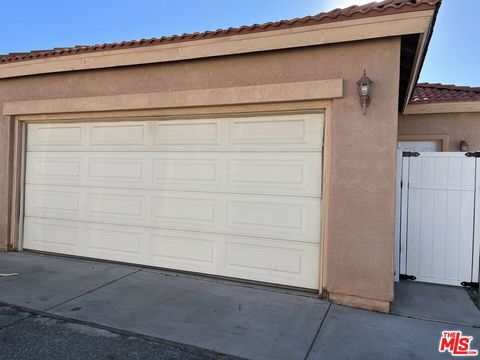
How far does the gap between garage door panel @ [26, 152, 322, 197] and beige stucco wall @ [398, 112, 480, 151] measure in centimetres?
476

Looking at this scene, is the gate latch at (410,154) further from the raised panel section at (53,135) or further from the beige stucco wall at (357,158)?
the raised panel section at (53,135)

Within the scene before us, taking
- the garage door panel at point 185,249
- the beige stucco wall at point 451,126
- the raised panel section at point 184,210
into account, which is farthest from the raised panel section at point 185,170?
the beige stucco wall at point 451,126

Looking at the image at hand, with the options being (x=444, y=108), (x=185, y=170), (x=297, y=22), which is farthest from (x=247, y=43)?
(x=444, y=108)

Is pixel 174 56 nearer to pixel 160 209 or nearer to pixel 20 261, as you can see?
pixel 160 209

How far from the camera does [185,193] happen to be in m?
5.64

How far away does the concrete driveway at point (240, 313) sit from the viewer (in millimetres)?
3475

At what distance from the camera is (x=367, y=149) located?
446cm

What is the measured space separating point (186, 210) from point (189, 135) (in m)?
1.15

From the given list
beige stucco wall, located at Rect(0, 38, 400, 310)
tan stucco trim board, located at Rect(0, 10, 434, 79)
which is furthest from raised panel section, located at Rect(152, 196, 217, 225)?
tan stucco trim board, located at Rect(0, 10, 434, 79)

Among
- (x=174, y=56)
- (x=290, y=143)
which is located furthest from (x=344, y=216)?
(x=174, y=56)

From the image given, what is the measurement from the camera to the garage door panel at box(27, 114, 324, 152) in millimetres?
4977

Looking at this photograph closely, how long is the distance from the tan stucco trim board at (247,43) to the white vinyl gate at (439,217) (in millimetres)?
2064

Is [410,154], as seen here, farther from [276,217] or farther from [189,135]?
[189,135]

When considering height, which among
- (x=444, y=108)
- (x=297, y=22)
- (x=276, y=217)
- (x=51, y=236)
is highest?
(x=297, y=22)
